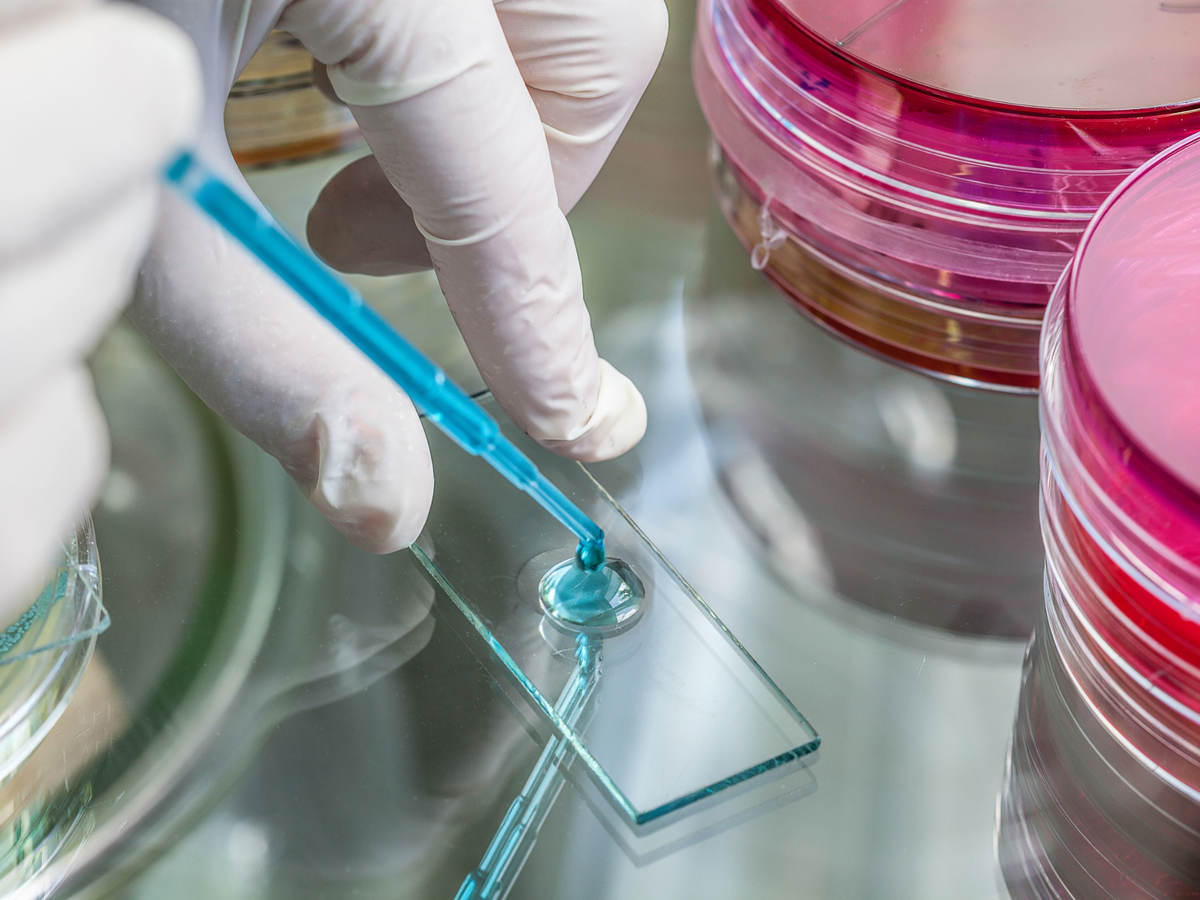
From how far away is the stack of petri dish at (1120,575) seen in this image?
0.55 meters

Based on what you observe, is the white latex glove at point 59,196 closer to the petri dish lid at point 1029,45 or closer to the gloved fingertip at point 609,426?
the gloved fingertip at point 609,426

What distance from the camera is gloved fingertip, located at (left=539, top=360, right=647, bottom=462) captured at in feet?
2.39

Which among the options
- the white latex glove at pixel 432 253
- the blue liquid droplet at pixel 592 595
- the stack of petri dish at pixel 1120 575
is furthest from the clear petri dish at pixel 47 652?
the stack of petri dish at pixel 1120 575

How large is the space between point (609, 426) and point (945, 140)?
26 centimetres

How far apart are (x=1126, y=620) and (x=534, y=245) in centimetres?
34

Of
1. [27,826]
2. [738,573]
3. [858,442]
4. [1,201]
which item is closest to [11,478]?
[1,201]

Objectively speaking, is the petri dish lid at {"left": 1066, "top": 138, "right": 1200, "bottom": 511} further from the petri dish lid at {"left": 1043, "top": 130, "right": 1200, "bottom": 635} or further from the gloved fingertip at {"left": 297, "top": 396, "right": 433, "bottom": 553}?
the gloved fingertip at {"left": 297, "top": 396, "right": 433, "bottom": 553}

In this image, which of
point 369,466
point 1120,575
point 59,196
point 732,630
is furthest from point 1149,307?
point 59,196

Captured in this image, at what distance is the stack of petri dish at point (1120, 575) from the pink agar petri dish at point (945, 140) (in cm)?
7

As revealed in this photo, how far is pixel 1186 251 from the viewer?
0.68 metres

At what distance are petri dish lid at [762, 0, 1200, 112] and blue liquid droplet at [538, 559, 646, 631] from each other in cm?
33

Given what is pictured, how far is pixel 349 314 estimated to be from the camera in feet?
1.61

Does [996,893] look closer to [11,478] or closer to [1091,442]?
[1091,442]

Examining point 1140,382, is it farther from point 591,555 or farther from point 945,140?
point 591,555
